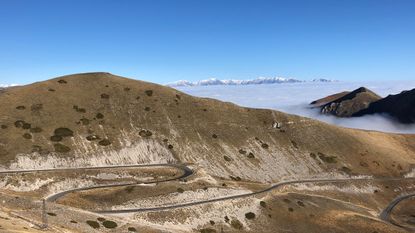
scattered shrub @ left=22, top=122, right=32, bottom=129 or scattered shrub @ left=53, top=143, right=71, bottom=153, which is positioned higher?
scattered shrub @ left=22, top=122, right=32, bottom=129

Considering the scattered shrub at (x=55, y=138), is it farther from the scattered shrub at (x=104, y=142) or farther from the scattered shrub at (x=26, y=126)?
the scattered shrub at (x=104, y=142)

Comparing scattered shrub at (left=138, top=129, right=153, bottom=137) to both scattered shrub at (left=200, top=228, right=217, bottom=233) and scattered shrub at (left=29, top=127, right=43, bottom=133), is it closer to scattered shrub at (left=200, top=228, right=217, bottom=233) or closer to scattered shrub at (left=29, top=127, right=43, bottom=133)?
scattered shrub at (left=29, top=127, right=43, bottom=133)

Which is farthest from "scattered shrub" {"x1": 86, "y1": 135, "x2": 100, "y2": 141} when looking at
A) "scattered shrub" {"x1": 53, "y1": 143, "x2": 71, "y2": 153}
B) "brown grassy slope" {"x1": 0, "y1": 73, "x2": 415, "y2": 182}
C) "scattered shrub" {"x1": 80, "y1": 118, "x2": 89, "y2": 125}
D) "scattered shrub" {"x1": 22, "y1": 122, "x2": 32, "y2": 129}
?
"scattered shrub" {"x1": 22, "y1": 122, "x2": 32, "y2": 129}

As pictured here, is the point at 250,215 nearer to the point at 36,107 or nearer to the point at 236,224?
the point at 236,224

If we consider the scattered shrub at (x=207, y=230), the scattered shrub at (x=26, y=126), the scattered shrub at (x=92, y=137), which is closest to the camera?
the scattered shrub at (x=207, y=230)

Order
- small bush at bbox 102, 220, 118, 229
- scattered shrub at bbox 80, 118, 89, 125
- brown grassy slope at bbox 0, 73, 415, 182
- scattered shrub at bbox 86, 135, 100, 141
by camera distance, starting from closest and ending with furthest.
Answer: small bush at bbox 102, 220, 118, 229 → brown grassy slope at bbox 0, 73, 415, 182 → scattered shrub at bbox 86, 135, 100, 141 → scattered shrub at bbox 80, 118, 89, 125

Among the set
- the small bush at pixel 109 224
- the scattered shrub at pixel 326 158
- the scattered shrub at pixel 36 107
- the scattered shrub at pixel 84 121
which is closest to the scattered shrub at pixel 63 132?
the scattered shrub at pixel 84 121

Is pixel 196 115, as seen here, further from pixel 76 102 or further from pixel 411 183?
pixel 411 183

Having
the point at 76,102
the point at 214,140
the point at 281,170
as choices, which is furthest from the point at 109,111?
the point at 281,170
